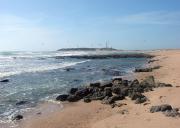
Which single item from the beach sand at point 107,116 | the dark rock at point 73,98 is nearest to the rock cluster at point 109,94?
the dark rock at point 73,98

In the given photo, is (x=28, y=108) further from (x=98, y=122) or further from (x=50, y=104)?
(x=98, y=122)

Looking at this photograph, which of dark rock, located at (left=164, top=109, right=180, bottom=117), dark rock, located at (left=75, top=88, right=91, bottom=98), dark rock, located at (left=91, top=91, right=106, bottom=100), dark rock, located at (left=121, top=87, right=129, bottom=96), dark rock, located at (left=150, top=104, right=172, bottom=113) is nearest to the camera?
dark rock, located at (left=164, top=109, right=180, bottom=117)

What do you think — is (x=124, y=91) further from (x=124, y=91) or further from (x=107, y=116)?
(x=107, y=116)

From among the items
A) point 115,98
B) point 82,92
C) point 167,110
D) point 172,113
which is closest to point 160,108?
point 167,110

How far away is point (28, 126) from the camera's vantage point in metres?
15.2

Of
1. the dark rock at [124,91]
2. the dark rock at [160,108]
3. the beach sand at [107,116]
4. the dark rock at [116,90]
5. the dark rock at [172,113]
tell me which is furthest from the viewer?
the dark rock at [116,90]

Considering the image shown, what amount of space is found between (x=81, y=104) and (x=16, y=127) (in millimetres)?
5553

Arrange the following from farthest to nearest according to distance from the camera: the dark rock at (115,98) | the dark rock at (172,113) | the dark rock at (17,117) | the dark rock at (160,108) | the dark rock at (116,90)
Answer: the dark rock at (116,90) → the dark rock at (115,98) → the dark rock at (17,117) → the dark rock at (160,108) → the dark rock at (172,113)

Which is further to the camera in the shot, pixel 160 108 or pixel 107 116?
pixel 107 116

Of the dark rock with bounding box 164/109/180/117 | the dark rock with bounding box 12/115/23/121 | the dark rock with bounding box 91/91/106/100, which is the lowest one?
the dark rock with bounding box 12/115/23/121

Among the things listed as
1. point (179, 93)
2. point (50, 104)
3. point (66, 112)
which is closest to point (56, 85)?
point (50, 104)

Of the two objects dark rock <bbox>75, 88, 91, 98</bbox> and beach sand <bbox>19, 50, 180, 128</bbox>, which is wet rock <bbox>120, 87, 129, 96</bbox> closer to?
beach sand <bbox>19, 50, 180, 128</bbox>

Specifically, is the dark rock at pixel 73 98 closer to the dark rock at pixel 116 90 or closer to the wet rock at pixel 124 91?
the dark rock at pixel 116 90

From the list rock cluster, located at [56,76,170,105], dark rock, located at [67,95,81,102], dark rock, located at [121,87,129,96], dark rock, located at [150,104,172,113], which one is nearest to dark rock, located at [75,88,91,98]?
rock cluster, located at [56,76,170,105]
